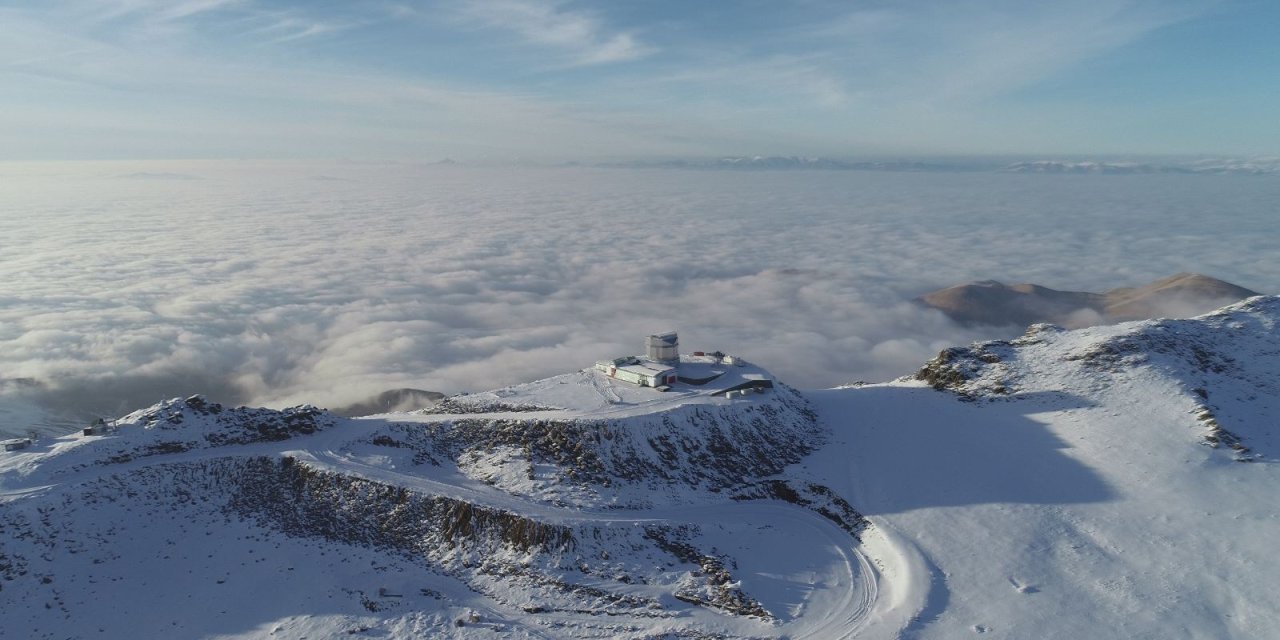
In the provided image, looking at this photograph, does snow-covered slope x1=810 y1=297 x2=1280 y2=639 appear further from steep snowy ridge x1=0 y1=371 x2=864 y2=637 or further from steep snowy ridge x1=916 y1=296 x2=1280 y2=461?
steep snowy ridge x1=0 y1=371 x2=864 y2=637

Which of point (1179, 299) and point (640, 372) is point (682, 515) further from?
point (1179, 299)

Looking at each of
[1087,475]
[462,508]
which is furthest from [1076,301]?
[462,508]

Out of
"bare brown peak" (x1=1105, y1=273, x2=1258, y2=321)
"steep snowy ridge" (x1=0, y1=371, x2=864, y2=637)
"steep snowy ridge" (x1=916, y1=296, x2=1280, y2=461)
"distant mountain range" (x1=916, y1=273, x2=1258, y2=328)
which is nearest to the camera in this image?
"steep snowy ridge" (x1=0, y1=371, x2=864, y2=637)

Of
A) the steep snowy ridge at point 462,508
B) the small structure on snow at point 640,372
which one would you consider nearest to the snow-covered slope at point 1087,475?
the steep snowy ridge at point 462,508

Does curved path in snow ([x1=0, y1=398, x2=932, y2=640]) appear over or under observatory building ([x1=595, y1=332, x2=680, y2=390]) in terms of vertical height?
under

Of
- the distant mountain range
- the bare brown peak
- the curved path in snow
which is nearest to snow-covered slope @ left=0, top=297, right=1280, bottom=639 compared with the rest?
the curved path in snow

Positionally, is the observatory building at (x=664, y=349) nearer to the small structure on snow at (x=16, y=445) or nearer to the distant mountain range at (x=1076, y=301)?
the small structure on snow at (x=16, y=445)
